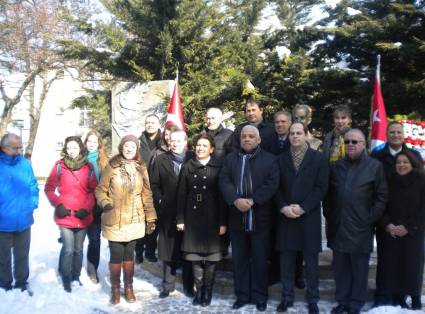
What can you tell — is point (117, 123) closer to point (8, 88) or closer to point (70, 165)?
point (70, 165)

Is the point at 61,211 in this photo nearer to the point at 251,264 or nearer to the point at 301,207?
the point at 251,264

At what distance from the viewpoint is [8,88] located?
23.9 metres

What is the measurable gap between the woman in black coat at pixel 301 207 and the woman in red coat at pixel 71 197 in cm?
209

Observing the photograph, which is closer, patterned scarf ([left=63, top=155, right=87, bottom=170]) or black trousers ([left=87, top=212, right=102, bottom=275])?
patterned scarf ([left=63, top=155, right=87, bottom=170])

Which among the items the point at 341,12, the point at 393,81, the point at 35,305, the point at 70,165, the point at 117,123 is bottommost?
the point at 35,305

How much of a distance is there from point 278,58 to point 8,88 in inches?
739

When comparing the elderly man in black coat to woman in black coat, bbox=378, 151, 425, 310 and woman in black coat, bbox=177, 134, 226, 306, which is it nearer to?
woman in black coat, bbox=177, 134, 226, 306

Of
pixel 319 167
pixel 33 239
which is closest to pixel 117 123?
pixel 33 239

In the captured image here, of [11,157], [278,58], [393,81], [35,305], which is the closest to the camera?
[35,305]

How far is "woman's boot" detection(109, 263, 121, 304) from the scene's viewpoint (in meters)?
4.48

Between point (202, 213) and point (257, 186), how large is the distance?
64cm

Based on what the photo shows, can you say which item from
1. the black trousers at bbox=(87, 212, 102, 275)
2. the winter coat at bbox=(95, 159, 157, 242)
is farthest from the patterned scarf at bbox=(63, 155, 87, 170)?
the black trousers at bbox=(87, 212, 102, 275)

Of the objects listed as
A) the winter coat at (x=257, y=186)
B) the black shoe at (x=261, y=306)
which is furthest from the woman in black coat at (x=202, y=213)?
the black shoe at (x=261, y=306)

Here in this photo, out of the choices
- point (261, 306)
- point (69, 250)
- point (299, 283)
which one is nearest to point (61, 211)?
point (69, 250)
